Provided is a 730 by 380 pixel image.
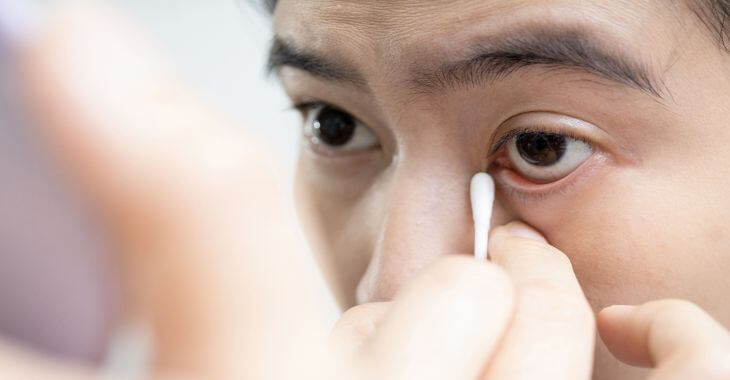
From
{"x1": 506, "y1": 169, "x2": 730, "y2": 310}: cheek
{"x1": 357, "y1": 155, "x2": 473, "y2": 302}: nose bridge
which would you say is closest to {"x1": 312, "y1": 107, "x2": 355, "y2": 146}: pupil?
{"x1": 357, "y1": 155, "x2": 473, "y2": 302}: nose bridge

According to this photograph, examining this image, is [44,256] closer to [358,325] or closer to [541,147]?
[358,325]

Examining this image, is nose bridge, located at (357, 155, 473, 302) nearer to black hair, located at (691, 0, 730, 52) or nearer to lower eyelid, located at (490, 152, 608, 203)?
lower eyelid, located at (490, 152, 608, 203)

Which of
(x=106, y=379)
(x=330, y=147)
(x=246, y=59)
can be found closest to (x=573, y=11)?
(x=330, y=147)

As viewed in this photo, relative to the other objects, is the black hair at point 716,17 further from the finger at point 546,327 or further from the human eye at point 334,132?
the human eye at point 334,132

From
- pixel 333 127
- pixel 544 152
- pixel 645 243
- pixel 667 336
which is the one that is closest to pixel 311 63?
pixel 333 127

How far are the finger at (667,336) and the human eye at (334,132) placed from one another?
42 centimetres

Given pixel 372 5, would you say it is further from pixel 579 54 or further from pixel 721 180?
pixel 721 180

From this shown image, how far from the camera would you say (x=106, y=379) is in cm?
36

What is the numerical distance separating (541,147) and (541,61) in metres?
0.11

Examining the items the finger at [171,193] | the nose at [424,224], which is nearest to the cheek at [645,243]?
the nose at [424,224]

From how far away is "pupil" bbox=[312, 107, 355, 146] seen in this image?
1.07 metres

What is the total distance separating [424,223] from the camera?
854mm

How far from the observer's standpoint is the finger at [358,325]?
62cm

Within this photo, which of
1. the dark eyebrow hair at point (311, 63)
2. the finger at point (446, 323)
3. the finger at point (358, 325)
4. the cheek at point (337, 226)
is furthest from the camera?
the cheek at point (337, 226)
